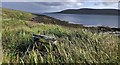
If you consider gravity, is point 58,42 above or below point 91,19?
below

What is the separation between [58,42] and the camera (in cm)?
387

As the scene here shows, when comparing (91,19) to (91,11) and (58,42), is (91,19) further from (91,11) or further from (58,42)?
(58,42)

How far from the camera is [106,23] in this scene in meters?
3.89

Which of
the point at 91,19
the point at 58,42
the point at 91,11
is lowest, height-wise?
the point at 58,42

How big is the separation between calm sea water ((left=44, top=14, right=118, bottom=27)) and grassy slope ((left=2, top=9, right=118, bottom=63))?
6.2 inches

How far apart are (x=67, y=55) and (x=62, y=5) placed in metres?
0.85

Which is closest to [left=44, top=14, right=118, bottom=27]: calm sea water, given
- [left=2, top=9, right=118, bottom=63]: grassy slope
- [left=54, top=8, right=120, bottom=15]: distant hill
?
[left=54, top=8, right=120, bottom=15]: distant hill

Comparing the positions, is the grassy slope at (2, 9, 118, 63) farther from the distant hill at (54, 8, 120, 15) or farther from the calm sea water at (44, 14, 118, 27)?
the distant hill at (54, 8, 120, 15)

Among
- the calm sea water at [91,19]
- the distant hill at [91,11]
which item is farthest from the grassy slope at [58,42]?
the distant hill at [91,11]

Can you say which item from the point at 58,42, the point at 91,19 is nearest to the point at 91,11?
the point at 91,19

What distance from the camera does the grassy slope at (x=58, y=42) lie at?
3.73 metres

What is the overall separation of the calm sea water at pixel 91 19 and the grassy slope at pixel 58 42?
0.16 m

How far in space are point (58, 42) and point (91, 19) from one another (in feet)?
2.28

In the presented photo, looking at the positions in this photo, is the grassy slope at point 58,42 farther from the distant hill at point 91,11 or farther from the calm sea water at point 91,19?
the distant hill at point 91,11
